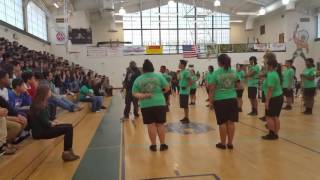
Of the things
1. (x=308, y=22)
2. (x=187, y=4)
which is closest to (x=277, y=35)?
(x=308, y=22)

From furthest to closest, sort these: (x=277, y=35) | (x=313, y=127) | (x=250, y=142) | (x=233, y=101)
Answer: (x=277, y=35), (x=313, y=127), (x=250, y=142), (x=233, y=101)

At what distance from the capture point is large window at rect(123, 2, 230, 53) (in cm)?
3000

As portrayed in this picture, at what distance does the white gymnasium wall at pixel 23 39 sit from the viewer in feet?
43.2

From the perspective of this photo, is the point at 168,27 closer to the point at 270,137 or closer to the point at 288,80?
the point at 288,80

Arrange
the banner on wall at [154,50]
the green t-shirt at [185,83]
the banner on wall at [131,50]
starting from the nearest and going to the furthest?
the green t-shirt at [185,83] < the banner on wall at [131,50] < the banner on wall at [154,50]

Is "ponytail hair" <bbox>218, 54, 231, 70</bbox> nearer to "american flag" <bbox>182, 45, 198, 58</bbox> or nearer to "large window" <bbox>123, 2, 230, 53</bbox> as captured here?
"american flag" <bbox>182, 45, 198, 58</bbox>

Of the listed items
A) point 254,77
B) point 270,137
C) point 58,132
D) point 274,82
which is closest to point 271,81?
point 274,82

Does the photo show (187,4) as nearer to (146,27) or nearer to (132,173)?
(146,27)

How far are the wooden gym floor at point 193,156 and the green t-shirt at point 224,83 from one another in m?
0.87

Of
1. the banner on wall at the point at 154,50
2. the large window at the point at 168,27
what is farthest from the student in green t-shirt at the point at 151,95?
the large window at the point at 168,27

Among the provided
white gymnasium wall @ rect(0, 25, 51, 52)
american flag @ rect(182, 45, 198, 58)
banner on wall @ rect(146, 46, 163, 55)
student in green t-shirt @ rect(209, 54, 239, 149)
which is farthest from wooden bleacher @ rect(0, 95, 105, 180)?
american flag @ rect(182, 45, 198, 58)

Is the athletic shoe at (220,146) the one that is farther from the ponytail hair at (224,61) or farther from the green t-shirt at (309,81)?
the green t-shirt at (309,81)

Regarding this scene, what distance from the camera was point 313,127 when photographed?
7.04 metres

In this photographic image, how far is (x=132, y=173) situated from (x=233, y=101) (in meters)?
1.98
